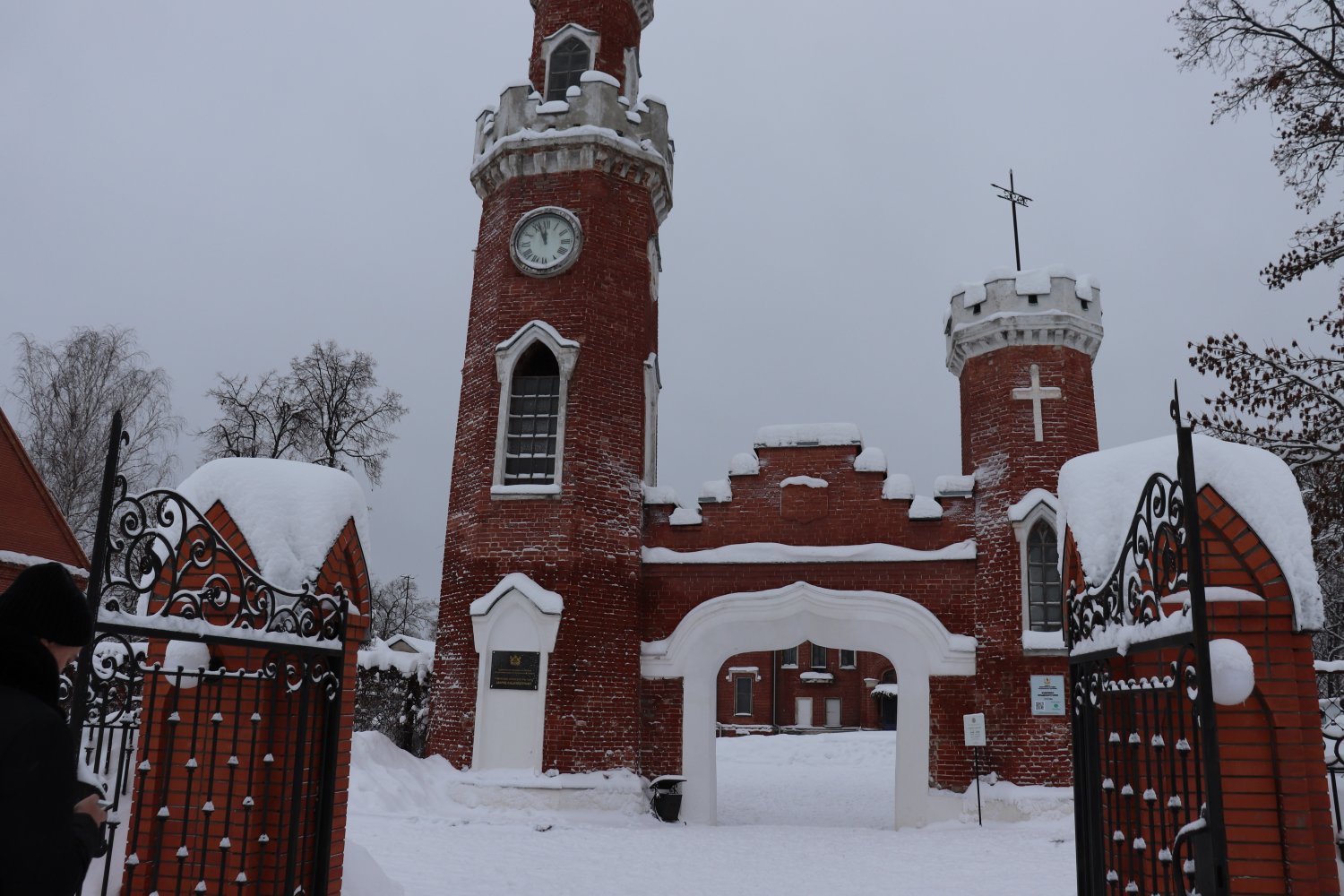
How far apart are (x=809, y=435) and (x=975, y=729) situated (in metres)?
4.55

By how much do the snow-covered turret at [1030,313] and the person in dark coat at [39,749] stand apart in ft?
44.1

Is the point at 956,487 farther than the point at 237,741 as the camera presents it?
Yes

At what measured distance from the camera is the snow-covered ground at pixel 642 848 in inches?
334

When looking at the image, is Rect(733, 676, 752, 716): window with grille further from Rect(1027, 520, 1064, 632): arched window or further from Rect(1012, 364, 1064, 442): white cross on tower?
Rect(1012, 364, 1064, 442): white cross on tower

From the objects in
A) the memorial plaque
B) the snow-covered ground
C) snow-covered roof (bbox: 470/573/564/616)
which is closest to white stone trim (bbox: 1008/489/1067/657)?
the snow-covered ground

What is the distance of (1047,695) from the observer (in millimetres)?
13023

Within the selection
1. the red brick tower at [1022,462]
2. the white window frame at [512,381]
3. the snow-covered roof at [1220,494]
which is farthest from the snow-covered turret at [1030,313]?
the snow-covered roof at [1220,494]

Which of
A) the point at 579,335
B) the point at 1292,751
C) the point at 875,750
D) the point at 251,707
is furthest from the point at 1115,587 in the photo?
the point at 875,750

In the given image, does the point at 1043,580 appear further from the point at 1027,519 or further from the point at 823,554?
the point at 823,554

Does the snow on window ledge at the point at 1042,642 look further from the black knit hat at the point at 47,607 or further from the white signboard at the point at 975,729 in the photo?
the black knit hat at the point at 47,607

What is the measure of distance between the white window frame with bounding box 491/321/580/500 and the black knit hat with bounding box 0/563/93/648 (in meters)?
10.7

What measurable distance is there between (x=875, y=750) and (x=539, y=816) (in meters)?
15.2

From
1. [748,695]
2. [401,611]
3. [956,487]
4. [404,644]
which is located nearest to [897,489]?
[956,487]

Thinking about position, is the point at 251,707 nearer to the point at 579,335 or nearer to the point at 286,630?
the point at 286,630
